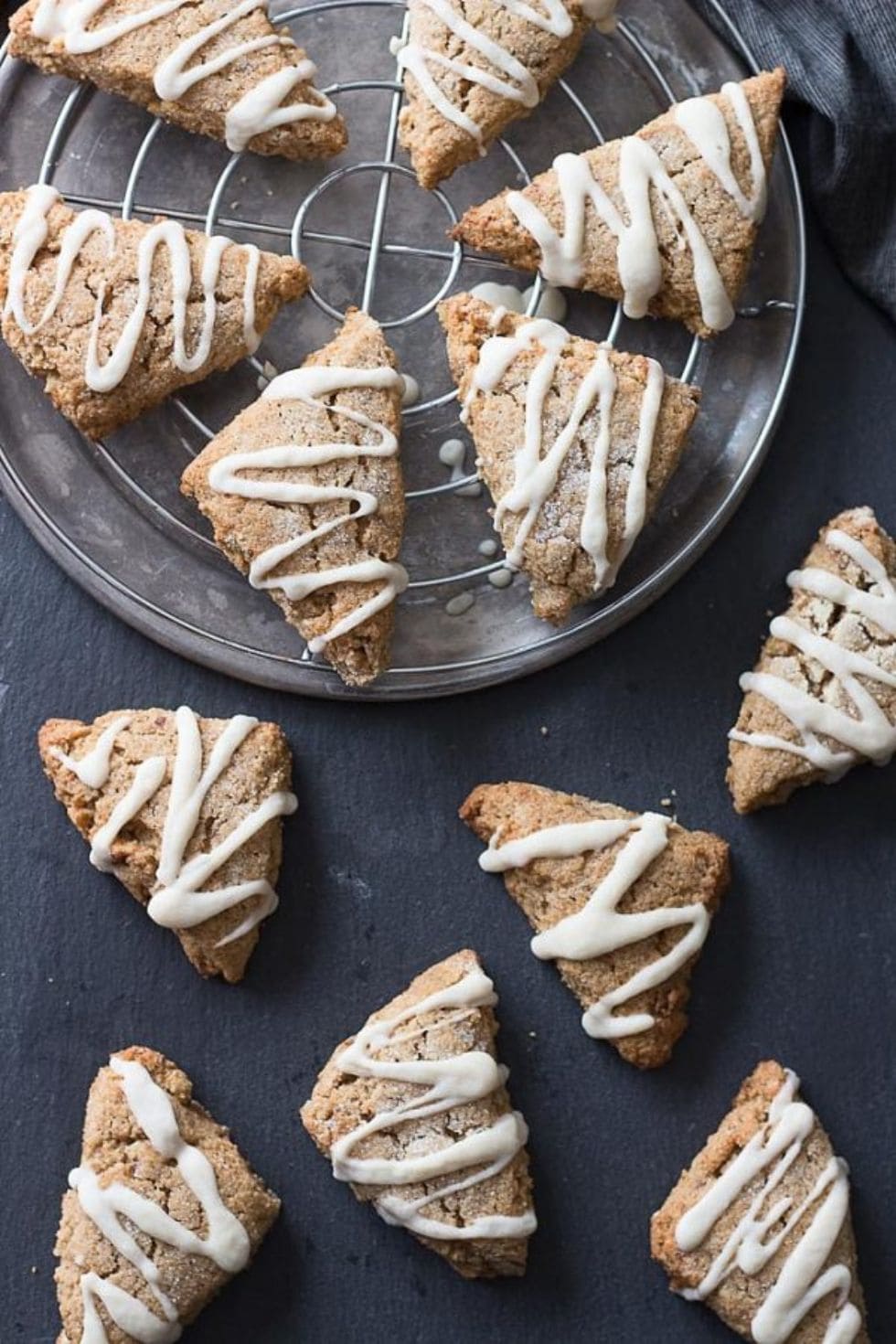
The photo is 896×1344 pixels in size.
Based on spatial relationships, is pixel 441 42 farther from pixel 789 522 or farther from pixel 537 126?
pixel 789 522

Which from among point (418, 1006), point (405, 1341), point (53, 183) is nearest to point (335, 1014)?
point (418, 1006)

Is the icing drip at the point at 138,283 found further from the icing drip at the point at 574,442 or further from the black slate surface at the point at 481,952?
the icing drip at the point at 574,442

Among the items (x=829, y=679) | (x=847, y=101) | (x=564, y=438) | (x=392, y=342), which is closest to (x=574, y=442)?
(x=564, y=438)

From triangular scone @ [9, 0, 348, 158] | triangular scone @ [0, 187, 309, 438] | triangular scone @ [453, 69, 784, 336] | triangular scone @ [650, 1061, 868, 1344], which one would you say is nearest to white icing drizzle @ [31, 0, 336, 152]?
triangular scone @ [9, 0, 348, 158]

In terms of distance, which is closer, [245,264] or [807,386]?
[245,264]

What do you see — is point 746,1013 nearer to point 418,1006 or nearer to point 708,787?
point 708,787

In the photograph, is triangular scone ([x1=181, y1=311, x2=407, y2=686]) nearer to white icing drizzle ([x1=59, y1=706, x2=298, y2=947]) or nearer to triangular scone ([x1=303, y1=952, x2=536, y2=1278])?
white icing drizzle ([x1=59, y1=706, x2=298, y2=947])

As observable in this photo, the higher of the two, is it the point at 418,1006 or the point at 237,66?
the point at 237,66

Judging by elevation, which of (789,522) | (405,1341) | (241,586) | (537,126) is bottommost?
(405,1341)
